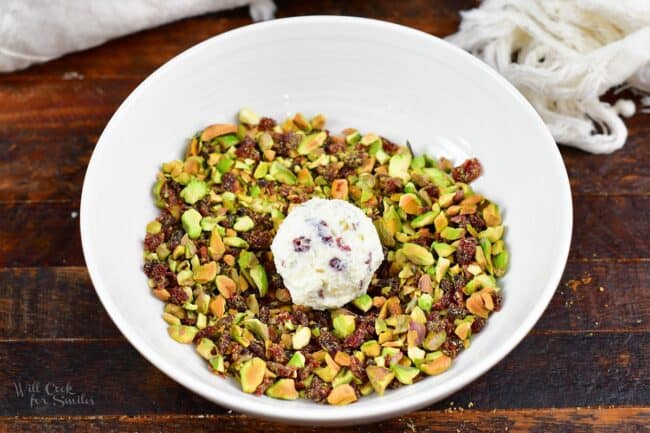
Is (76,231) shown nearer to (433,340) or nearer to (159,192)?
(159,192)

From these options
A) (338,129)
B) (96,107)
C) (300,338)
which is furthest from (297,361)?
(96,107)

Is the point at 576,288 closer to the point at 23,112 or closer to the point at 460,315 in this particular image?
the point at 460,315

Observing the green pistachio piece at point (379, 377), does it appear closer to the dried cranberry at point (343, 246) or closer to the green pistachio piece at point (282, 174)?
the dried cranberry at point (343, 246)

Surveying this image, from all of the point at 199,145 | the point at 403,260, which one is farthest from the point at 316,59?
the point at 403,260

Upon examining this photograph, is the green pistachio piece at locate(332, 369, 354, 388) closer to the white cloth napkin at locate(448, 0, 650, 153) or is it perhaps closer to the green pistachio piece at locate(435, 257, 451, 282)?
the green pistachio piece at locate(435, 257, 451, 282)

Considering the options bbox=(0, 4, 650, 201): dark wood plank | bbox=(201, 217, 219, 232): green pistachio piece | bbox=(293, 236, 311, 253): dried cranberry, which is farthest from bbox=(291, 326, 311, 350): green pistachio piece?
bbox=(0, 4, 650, 201): dark wood plank

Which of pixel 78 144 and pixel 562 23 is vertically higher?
pixel 562 23

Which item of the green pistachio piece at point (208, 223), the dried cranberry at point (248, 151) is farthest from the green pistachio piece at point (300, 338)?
the dried cranberry at point (248, 151)

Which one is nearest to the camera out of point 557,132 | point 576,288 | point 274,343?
point 274,343
